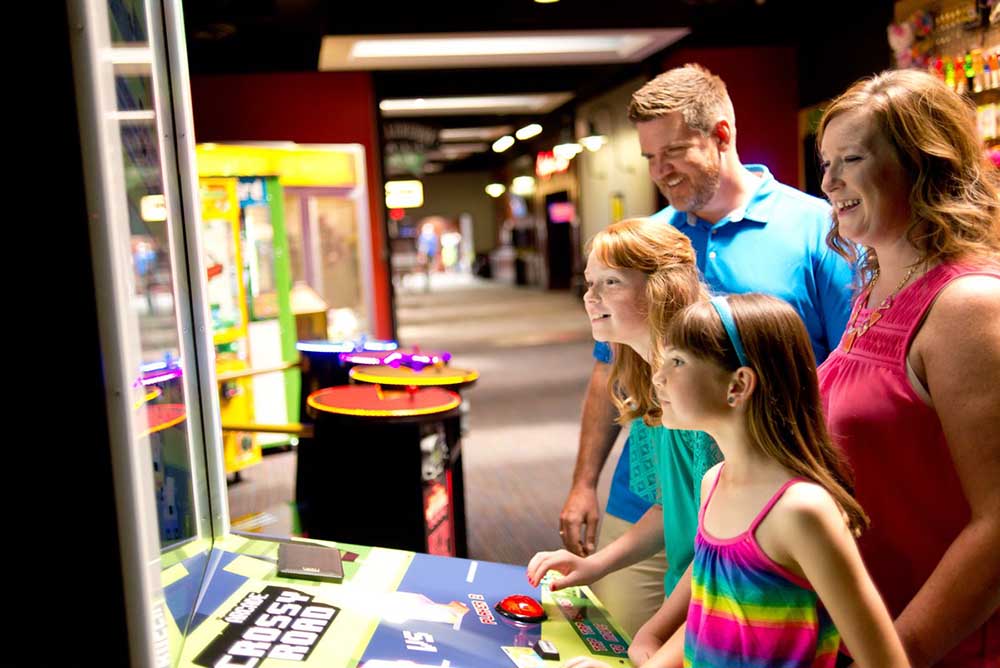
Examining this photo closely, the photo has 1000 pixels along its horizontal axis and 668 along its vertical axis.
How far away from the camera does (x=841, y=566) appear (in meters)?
0.90

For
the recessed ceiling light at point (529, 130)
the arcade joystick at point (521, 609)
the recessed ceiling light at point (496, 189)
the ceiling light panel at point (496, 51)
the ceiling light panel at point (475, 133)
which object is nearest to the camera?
the arcade joystick at point (521, 609)

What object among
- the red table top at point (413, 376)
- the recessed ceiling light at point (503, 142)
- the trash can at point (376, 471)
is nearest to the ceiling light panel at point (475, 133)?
the recessed ceiling light at point (503, 142)

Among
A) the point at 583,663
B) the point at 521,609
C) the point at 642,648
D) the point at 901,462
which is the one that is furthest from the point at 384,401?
Answer: the point at 901,462

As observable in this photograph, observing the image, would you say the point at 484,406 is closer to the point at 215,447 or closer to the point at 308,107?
the point at 308,107

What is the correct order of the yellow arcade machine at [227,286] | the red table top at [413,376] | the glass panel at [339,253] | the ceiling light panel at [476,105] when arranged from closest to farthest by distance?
the red table top at [413,376], the yellow arcade machine at [227,286], the glass panel at [339,253], the ceiling light panel at [476,105]

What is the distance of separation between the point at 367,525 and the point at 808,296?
5.34ft

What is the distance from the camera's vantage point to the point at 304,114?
27.2 feet

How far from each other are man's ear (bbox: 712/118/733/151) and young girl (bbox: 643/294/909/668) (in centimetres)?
107

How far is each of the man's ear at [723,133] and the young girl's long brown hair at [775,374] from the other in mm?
1086

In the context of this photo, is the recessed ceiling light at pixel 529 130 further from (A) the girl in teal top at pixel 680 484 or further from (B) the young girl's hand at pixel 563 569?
(B) the young girl's hand at pixel 563 569

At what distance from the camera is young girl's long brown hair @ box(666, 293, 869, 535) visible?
0.99 metres

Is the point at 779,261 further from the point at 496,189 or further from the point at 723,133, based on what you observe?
the point at 496,189

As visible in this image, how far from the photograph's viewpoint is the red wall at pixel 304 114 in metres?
8.05

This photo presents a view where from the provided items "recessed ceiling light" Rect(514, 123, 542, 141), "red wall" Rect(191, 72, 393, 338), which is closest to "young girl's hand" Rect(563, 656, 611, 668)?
"red wall" Rect(191, 72, 393, 338)
